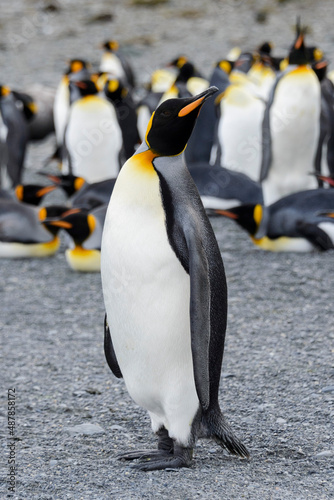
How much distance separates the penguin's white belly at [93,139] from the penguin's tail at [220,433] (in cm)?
528

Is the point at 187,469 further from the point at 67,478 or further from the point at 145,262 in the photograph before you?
the point at 145,262

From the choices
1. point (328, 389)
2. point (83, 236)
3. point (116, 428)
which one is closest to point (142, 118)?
point (83, 236)

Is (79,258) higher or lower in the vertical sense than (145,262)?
lower

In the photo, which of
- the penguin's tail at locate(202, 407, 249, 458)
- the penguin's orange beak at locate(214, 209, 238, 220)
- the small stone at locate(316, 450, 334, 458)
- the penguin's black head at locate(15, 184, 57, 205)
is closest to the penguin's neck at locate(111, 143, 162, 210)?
the penguin's tail at locate(202, 407, 249, 458)

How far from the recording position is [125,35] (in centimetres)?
1728

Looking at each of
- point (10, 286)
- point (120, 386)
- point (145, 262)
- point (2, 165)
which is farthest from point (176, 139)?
point (2, 165)

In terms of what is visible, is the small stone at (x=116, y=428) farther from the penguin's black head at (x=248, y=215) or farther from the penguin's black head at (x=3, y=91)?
the penguin's black head at (x=3, y=91)

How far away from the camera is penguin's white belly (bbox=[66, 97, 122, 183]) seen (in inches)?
296

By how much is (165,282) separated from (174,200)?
0.24 m

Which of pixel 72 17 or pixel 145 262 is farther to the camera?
pixel 72 17

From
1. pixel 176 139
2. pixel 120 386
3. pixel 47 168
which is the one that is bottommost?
pixel 47 168

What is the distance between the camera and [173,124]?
7.80 ft

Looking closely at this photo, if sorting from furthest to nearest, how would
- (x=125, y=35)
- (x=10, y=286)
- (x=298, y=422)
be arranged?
(x=125, y=35) < (x=10, y=286) < (x=298, y=422)

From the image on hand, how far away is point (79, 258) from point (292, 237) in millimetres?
1408
